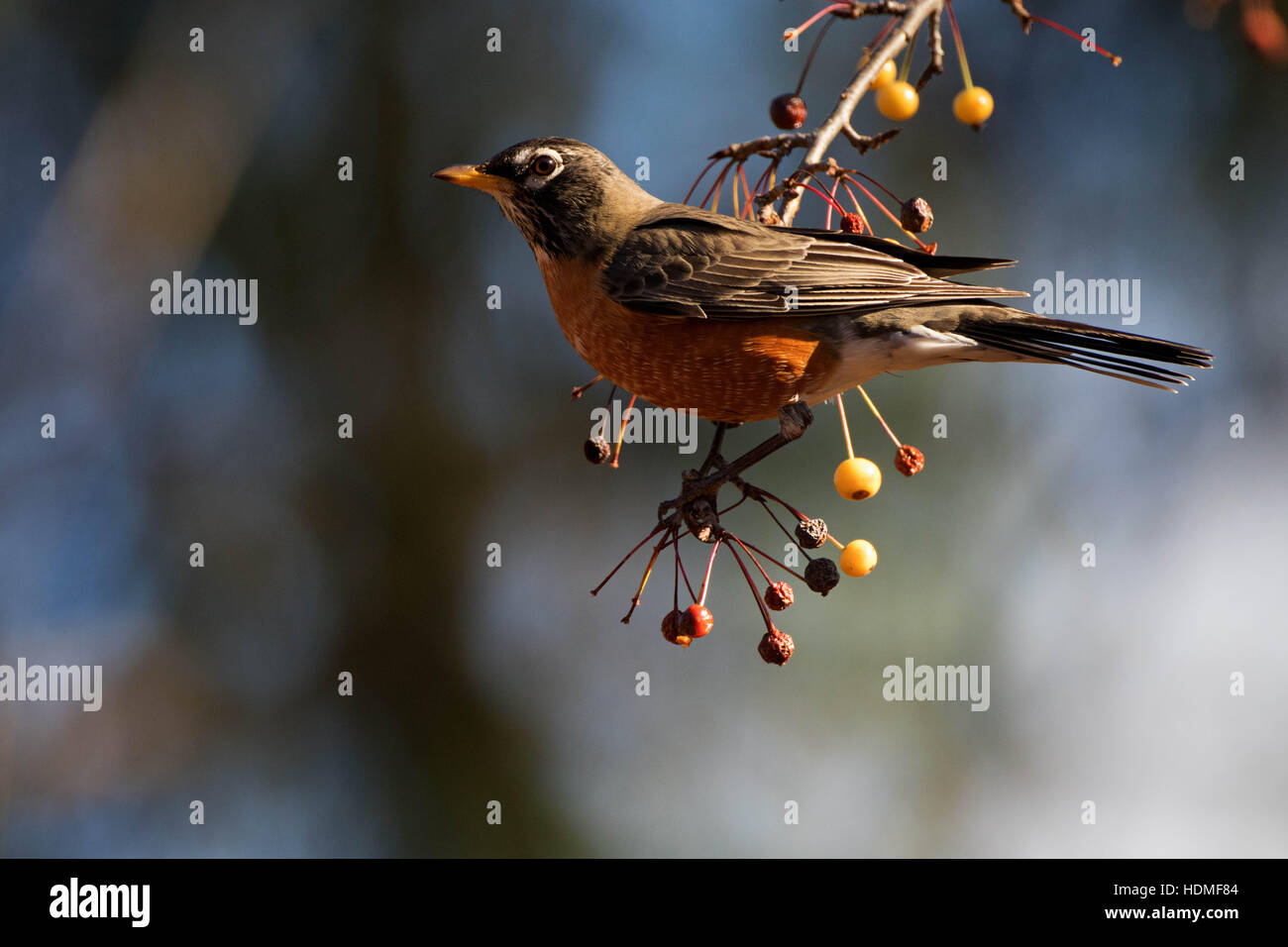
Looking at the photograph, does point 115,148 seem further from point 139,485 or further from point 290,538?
Result: point 290,538

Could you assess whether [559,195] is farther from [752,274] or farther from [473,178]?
[752,274]

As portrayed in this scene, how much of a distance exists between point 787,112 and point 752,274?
21.7 inches

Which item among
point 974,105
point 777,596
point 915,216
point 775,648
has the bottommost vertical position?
point 775,648

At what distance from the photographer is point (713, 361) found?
9.00 ft

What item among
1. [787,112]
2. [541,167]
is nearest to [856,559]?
[787,112]

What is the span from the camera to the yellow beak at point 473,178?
2.84 metres

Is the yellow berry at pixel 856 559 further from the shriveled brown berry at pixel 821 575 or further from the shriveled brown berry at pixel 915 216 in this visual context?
the shriveled brown berry at pixel 915 216

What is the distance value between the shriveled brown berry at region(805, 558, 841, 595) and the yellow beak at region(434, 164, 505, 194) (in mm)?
1450

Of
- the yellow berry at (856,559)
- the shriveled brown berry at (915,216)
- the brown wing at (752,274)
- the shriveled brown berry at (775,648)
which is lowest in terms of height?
the shriveled brown berry at (775,648)

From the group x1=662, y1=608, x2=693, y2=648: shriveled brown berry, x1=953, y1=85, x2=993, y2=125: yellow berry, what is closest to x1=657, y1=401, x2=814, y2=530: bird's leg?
x1=662, y1=608, x2=693, y2=648: shriveled brown berry

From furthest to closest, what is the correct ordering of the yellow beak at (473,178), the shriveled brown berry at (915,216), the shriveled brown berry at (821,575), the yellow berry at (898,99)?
the yellow berry at (898,99) < the yellow beak at (473,178) < the shriveled brown berry at (915,216) < the shriveled brown berry at (821,575)

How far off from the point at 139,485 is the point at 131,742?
5.31 feet

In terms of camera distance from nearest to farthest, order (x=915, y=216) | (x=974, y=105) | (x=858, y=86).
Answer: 1. (x=858, y=86)
2. (x=915, y=216)
3. (x=974, y=105)

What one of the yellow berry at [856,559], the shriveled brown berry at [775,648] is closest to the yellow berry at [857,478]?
the yellow berry at [856,559]
